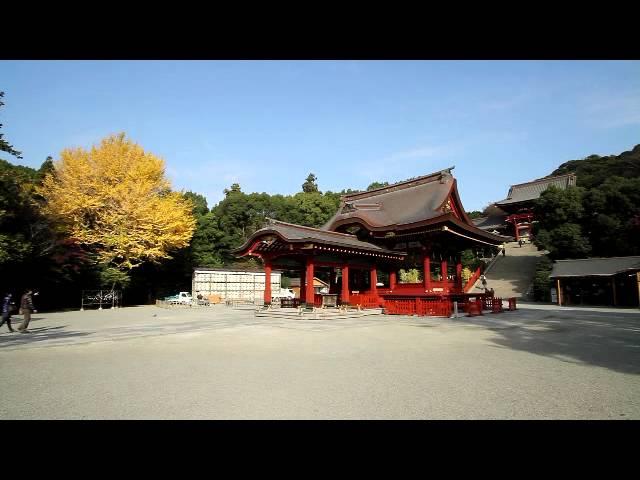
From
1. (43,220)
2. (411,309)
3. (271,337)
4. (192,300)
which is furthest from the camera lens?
(192,300)

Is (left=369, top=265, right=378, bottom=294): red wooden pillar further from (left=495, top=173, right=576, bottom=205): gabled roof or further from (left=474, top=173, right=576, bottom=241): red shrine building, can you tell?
(left=495, top=173, right=576, bottom=205): gabled roof

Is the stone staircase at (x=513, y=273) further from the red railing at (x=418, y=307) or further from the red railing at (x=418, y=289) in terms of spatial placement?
the red railing at (x=418, y=307)

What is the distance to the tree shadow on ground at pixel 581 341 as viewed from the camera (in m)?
8.24

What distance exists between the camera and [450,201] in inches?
1015

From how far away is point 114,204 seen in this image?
31.7m

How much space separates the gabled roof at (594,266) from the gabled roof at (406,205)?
857cm

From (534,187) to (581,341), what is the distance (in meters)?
49.5

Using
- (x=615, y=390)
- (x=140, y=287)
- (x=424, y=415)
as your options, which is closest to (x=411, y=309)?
(x=615, y=390)

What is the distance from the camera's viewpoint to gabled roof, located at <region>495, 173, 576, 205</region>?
5119 centimetres

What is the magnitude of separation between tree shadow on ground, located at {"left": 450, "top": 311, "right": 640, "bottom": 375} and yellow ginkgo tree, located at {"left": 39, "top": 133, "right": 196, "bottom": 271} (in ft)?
90.6

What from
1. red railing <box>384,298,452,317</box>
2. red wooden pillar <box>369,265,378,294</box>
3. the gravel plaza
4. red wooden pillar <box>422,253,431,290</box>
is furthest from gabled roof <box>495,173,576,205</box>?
the gravel plaza

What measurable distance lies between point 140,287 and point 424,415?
126 feet
